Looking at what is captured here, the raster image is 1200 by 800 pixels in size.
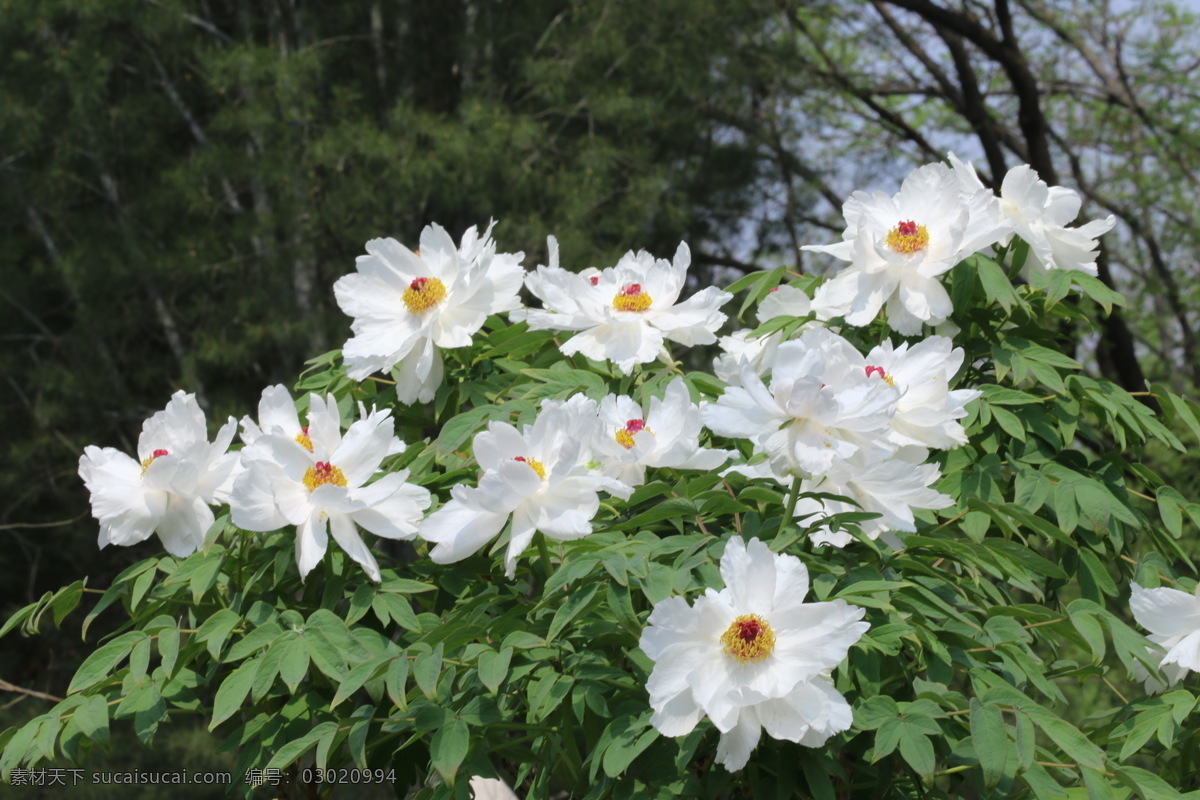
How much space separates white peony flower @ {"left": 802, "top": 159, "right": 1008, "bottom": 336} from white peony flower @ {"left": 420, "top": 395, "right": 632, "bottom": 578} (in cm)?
42

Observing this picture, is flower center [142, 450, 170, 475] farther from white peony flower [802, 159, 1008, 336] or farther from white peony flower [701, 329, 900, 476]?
white peony flower [802, 159, 1008, 336]

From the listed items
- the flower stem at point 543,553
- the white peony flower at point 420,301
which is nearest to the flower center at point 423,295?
the white peony flower at point 420,301

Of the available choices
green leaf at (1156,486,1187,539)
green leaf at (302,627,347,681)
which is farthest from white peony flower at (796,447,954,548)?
green leaf at (302,627,347,681)

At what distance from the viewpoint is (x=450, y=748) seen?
3.24 feet

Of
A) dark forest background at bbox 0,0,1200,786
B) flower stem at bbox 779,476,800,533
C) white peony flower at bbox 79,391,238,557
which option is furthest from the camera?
dark forest background at bbox 0,0,1200,786

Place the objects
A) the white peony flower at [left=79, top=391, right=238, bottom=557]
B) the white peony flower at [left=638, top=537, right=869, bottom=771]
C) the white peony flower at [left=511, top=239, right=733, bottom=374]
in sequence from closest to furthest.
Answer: the white peony flower at [left=638, top=537, right=869, bottom=771] < the white peony flower at [left=79, top=391, right=238, bottom=557] < the white peony flower at [left=511, top=239, right=733, bottom=374]

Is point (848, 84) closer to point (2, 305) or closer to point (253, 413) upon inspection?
point (253, 413)

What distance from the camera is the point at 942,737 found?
3.32ft

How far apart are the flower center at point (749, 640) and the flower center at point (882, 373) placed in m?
0.29

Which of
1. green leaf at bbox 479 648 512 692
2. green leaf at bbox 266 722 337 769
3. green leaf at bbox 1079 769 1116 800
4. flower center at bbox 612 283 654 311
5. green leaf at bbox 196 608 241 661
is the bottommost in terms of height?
green leaf at bbox 266 722 337 769

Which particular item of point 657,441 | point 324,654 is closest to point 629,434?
point 657,441

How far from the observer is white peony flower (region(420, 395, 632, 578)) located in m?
0.99

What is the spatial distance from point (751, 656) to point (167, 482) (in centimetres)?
66

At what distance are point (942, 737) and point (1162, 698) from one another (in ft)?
0.89
